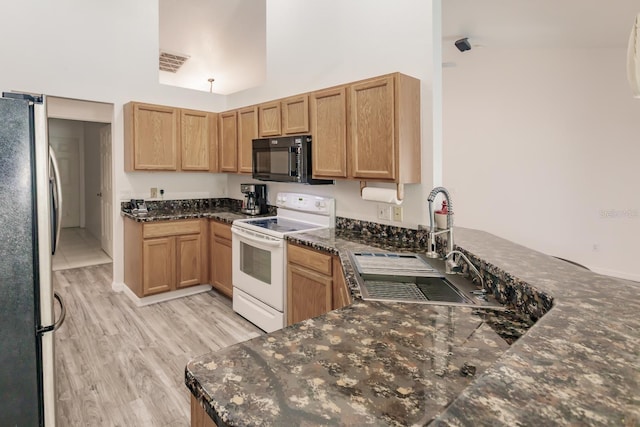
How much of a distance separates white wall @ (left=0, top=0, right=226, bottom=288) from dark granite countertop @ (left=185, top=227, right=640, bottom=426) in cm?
383

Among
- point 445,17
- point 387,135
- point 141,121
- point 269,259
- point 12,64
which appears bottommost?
point 269,259

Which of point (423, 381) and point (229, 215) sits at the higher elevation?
point (229, 215)

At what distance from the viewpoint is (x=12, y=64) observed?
3486 millimetres

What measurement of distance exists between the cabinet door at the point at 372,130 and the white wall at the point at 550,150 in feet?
11.8

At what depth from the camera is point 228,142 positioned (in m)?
4.34

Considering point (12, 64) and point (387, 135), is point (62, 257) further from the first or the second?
point (387, 135)

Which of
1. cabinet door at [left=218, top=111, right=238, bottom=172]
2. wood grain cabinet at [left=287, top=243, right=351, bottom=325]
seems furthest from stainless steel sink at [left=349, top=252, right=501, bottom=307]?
cabinet door at [left=218, top=111, right=238, bottom=172]

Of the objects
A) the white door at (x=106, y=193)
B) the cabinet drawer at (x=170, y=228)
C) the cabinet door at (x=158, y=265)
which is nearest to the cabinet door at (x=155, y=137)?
the cabinet drawer at (x=170, y=228)

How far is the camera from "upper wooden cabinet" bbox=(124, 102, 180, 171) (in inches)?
153

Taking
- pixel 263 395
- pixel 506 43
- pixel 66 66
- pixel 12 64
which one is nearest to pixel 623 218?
pixel 506 43

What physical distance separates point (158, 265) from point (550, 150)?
5.51 meters

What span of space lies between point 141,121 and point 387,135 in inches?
113

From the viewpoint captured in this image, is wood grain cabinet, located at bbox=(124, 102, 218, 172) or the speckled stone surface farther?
wood grain cabinet, located at bbox=(124, 102, 218, 172)

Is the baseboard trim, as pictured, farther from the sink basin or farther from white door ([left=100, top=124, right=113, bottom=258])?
the sink basin
